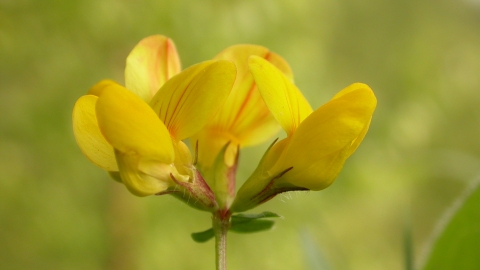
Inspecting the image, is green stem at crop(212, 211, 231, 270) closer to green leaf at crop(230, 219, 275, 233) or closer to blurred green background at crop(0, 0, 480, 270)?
green leaf at crop(230, 219, 275, 233)

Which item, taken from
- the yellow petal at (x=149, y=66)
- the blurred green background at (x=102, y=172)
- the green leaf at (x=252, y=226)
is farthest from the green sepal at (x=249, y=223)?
the blurred green background at (x=102, y=172)

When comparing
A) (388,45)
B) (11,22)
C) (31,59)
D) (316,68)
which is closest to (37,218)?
(31,59)

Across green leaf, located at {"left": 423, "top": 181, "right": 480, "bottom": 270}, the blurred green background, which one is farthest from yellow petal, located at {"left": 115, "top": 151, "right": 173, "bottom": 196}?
the blurred green background

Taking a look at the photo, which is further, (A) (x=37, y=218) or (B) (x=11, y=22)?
(A) (x=37, y=218)

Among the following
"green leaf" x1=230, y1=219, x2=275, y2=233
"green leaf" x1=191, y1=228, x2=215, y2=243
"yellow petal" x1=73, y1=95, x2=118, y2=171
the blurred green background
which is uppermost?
"yellow petal" x1=73, y1=95, x2=118, y2=171

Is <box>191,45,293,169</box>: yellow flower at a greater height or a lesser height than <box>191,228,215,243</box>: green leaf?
greater

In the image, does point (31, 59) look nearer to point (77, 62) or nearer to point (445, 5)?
point (77, 62)
